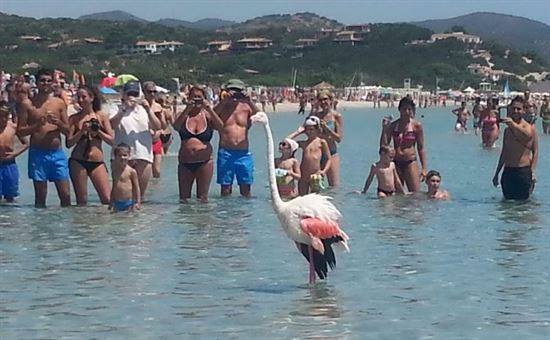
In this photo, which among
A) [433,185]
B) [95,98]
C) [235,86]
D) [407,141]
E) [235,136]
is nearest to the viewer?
[95,98]

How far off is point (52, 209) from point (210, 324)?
5.53 metres

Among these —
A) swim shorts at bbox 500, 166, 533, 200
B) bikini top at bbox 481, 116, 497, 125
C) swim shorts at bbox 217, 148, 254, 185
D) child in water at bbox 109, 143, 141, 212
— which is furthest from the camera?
bikini top at bbox 481, 116, 497, 125

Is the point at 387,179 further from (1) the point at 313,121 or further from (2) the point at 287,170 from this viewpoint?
(2) the point at 287,170

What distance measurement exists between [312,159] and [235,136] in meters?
1.10

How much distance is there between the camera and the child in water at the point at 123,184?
11.0 metres

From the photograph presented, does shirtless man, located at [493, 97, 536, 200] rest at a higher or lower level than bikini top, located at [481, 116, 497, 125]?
higher

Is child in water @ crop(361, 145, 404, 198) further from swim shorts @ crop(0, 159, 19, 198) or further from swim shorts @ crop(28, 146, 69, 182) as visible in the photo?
swim shorts @ crop(0, 159, 19, 198)

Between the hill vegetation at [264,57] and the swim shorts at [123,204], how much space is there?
88025 millimetres

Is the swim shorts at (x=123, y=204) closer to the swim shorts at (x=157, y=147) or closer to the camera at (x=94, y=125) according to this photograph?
the camera at (x=94, y=125)

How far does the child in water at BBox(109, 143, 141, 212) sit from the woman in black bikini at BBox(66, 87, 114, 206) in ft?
1.09

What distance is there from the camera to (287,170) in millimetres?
12688

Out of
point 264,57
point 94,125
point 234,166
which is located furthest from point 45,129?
point 264,57

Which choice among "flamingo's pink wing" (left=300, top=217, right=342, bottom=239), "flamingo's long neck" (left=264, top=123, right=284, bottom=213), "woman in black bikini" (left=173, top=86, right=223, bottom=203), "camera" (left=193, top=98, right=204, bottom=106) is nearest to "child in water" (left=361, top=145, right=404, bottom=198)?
"woman in black bikini" (left=173, top=86, right=223, bottom=203)

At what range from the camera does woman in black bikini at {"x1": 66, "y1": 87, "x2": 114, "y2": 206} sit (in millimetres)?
11469
